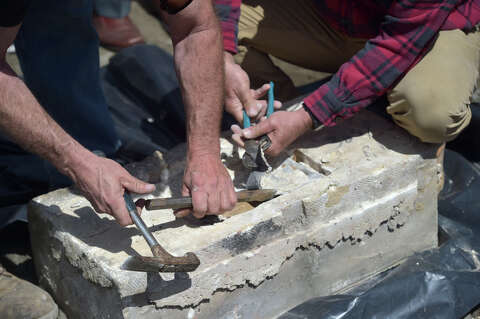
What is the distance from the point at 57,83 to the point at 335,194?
1367 mm

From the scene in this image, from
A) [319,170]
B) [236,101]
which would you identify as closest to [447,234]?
[319,170]

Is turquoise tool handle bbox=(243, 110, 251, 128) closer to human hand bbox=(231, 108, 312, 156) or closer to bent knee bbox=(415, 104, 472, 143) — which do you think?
human hand bbox=(231, 108, 312, 156)

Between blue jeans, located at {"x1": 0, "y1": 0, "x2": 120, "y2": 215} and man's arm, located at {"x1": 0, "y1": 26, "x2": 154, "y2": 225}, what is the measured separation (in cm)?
74

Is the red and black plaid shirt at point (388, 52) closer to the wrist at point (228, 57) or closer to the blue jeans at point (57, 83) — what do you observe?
the wrist at point (228, 57)

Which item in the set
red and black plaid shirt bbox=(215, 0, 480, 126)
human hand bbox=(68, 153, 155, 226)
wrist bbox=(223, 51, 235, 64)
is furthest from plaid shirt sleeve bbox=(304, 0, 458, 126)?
human hand bbox=(68, 153, 155, 226)

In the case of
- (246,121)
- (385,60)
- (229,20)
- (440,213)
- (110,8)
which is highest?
(385,60)

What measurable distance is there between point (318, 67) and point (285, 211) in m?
1.10

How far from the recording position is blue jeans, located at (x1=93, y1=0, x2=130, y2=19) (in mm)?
4250

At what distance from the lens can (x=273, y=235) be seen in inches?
82.0

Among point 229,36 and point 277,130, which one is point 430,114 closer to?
point 277,130

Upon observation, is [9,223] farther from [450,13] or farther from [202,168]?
[450,13]

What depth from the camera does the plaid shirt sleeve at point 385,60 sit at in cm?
226

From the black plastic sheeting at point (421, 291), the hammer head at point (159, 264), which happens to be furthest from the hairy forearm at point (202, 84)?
the black plastic sheeting at point (421, 291)

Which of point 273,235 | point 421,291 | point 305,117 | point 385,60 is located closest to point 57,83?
point 305,117
